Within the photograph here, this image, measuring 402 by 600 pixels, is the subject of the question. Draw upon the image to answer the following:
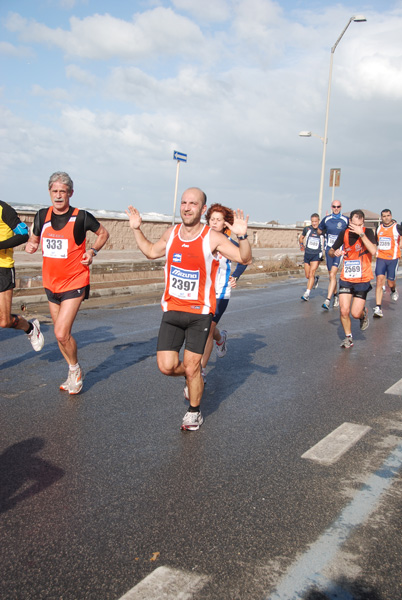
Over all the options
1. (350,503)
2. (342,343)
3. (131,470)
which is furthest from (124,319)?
(350,503)

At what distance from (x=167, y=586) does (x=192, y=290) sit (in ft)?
8.17

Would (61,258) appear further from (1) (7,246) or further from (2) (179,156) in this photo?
(2) (179,156)

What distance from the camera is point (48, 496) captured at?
345 cm

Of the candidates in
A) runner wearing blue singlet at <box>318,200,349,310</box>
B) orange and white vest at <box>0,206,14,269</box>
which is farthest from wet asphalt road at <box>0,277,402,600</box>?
runner wearing blue singlet at <box>318,200,349,310</box>

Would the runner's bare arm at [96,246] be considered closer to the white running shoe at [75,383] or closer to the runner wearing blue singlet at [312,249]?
the white running shoe at [75,383]

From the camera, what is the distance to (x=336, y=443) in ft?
14.6

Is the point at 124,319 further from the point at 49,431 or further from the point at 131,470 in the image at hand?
the point at 131,470

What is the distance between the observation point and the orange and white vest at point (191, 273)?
4.62 meters

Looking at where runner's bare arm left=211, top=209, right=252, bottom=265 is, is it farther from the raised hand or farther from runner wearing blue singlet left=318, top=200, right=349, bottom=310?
runner wearing blue singlet left=318, top=200, right=349, bottom=310

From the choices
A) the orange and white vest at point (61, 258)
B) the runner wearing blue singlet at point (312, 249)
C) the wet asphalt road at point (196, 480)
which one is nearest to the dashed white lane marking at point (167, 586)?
the wet asphalt road at point (196, 480)

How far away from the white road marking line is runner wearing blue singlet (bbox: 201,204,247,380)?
2.38m

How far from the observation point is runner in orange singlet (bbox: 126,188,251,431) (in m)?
4.61

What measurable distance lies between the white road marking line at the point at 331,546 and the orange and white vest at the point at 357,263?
467cm

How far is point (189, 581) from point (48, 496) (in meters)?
1.19
